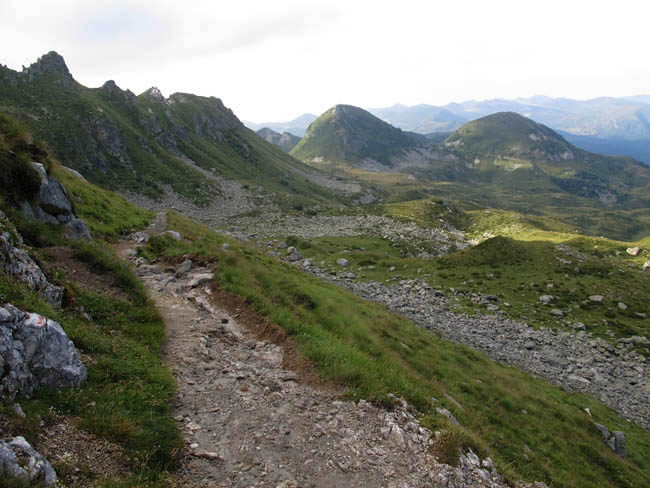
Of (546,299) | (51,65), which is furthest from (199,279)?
(51,65)

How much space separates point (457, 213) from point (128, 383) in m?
101

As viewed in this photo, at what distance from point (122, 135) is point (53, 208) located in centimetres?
8083

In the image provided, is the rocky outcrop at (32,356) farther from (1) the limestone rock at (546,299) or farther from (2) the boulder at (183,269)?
(1) the limestone rock at (546,299)

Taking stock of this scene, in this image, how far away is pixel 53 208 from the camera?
15.4m

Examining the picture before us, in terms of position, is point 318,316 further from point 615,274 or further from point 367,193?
point 367,193

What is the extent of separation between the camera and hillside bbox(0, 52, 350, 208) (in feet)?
226

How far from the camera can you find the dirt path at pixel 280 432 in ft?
23.6

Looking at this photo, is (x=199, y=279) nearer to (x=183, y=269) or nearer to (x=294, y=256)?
(x=183, y=269)

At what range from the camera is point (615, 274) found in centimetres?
3850

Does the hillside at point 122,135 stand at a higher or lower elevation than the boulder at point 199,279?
higher

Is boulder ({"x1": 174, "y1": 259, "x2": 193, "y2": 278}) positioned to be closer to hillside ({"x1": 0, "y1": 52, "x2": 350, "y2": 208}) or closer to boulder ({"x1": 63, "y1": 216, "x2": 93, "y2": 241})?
boulder ({"x1": 63, "y1": 216, "x2": 93, "y2": 241})

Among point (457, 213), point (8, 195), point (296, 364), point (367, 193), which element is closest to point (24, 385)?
point (296, 364)

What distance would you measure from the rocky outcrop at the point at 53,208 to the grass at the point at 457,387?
463cm

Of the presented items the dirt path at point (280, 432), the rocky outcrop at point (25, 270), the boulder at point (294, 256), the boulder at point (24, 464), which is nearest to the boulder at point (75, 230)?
the rocky outcrop at point (25, 270)
